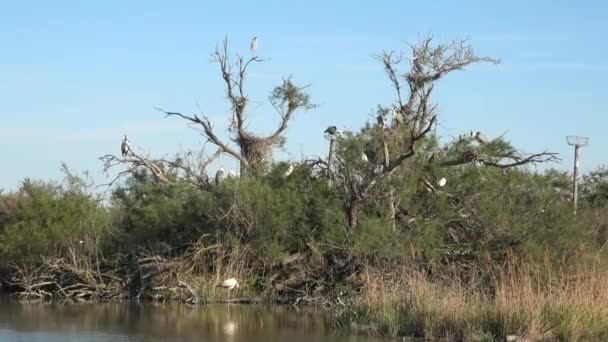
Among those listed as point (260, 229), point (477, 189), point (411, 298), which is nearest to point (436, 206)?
point (477, 189)

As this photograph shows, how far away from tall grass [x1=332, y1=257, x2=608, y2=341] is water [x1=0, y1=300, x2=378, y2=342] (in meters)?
0.84

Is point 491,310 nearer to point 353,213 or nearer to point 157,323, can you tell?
point 157,323

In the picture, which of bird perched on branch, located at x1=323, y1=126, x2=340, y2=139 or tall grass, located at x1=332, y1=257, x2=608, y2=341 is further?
bird perched on branch, located at x1=323, y1=126, x2=340, y2=139

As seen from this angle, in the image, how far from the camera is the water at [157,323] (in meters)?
15.4

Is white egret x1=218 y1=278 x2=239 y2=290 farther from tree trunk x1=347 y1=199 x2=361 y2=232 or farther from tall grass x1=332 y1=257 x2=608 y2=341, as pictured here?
tall grass x1=332 y1=257 x2=608 y2=341

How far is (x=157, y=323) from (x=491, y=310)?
22.5ft

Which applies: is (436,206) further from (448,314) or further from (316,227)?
(448,314)

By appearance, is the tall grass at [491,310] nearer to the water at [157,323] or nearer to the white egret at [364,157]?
the water at [157,323]

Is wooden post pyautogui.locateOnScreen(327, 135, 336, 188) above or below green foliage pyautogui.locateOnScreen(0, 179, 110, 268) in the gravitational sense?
above

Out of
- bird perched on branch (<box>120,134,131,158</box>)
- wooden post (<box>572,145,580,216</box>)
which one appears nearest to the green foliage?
bird perched on branch (<box>120,134,131,158</box>)

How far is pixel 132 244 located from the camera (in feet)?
77.7

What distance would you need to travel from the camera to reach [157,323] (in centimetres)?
1750

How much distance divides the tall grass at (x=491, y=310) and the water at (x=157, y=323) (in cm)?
84

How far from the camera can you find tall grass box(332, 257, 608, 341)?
45.0 ft
